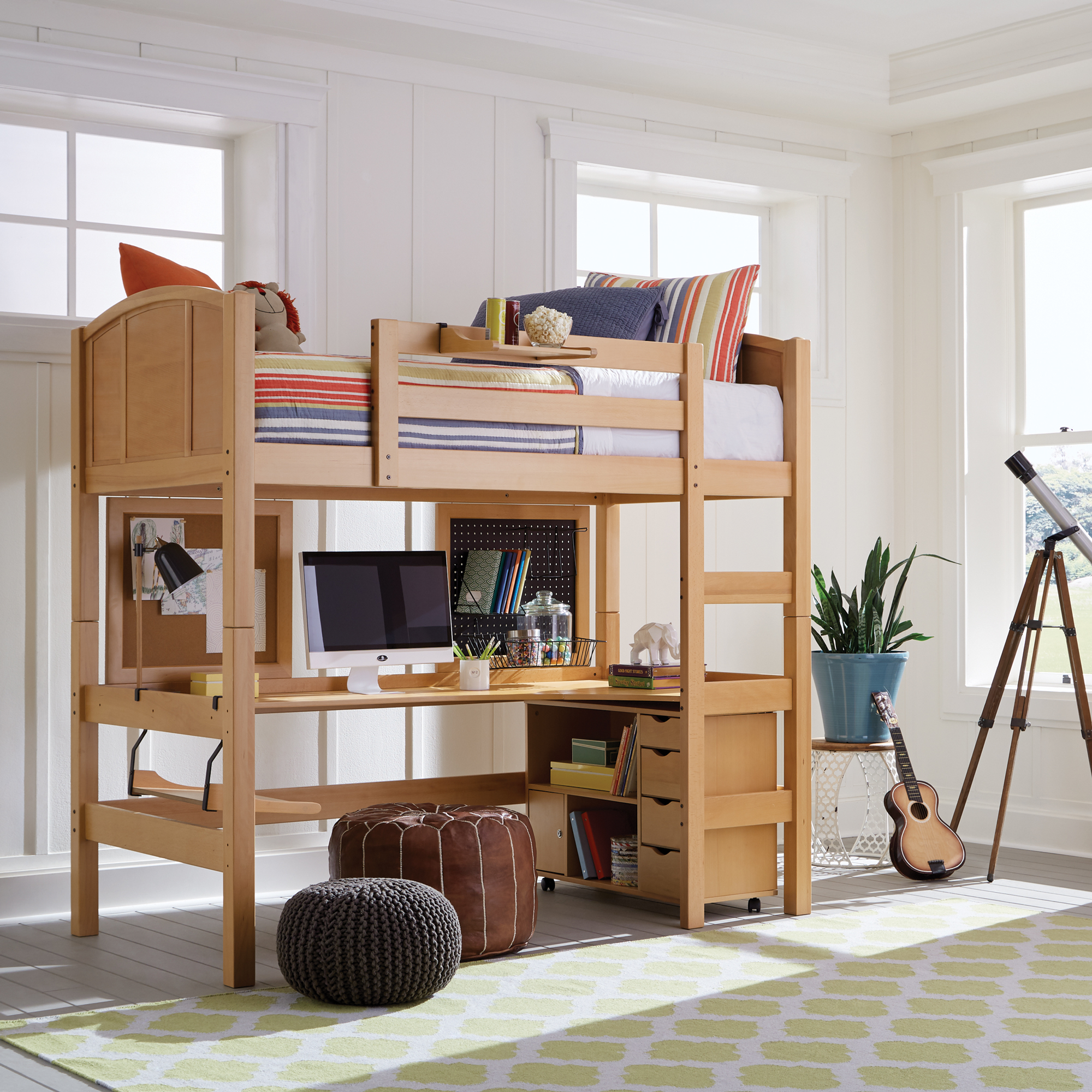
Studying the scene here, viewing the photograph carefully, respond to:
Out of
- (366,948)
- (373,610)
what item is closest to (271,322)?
(373,610)

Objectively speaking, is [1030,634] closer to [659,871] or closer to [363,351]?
[659,871]

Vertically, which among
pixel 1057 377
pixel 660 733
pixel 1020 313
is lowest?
pixel 660 733

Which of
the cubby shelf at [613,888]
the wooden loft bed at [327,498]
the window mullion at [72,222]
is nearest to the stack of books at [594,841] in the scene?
the cubby shelf at [613,888]

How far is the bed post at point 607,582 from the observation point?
4562 mm

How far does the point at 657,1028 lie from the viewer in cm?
277

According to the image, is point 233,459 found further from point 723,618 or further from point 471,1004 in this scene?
point 723,618

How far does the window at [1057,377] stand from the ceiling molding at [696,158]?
28.9 inches

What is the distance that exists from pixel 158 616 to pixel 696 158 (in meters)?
2.44

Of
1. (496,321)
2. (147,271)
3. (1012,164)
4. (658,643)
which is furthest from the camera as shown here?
(1012,164)

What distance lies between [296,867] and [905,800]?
1864 mm

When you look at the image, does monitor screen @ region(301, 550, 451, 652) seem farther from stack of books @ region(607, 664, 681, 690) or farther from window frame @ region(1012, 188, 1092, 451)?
window frame @ region(1012, 188, 1092, 451)

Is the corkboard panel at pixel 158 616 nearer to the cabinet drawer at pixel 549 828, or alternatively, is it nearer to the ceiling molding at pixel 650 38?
the cabinet drawer at pixel 549 828

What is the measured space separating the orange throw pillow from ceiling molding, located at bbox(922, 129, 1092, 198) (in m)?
2.90

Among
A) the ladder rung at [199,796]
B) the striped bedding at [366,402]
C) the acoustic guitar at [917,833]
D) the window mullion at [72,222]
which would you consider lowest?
the acoustic guitar at [917,833]
